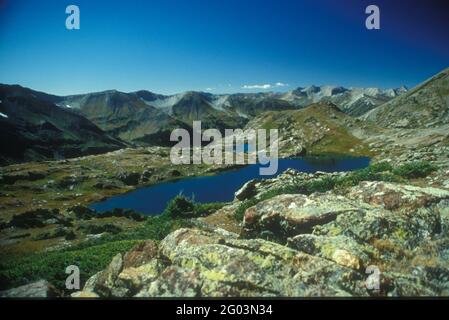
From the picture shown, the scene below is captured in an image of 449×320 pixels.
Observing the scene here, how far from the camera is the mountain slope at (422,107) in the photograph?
146m

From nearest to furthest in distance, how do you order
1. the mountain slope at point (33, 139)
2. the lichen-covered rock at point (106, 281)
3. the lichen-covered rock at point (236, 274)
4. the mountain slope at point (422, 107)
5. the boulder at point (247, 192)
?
the lichen-covered rock at point (236, 274), the lichen-covered rock at point (106, 281), the boulder at point (247, 192), the mountain slope at point (422, 107), the mountain slope at point (33, 139)

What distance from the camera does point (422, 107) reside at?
15575 cm

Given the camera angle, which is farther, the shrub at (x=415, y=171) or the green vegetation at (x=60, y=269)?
the shrub at (x=415, y=171)

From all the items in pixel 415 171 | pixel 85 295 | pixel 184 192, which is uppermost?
pixel 415 171

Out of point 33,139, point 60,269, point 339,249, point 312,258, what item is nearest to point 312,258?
point 312,258


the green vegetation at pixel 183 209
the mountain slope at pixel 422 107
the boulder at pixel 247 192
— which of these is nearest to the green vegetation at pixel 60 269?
the green vegetation at pixel 183 209

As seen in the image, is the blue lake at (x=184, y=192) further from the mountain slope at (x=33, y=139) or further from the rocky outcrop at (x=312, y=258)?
the mountain slope at (x=33, y=139)

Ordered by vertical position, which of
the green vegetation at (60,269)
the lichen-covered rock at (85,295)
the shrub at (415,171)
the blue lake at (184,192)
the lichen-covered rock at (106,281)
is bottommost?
the blue lake at (184,192)

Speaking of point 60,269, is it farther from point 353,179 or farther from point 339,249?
point 353,179

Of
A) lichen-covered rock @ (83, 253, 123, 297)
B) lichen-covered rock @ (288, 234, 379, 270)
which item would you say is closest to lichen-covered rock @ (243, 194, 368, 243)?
lichen-covered rock @ (288, 234, 379, 270)

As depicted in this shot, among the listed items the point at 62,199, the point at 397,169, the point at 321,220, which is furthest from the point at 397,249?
the point at 62,199

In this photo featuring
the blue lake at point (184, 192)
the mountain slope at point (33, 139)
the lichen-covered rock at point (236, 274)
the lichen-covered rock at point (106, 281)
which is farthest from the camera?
the mountain slope at point (33, 139)

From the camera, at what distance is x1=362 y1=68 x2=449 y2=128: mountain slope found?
14562 cm

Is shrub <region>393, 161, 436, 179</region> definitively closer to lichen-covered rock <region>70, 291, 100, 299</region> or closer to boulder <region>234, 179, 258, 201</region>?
boulder <region>234, 179, 258, 201</region>
